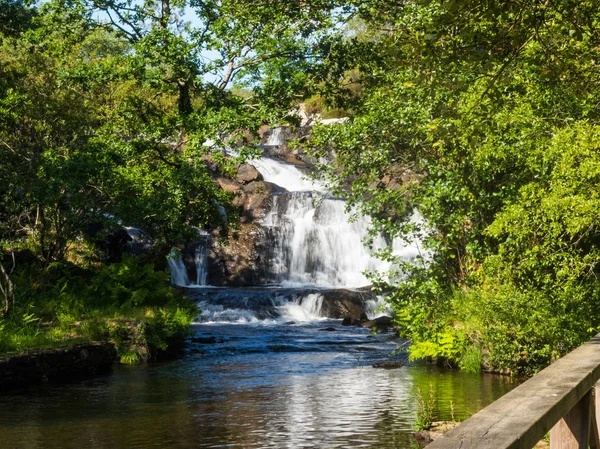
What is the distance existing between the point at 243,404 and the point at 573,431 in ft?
34.5

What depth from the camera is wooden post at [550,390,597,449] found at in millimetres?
3807

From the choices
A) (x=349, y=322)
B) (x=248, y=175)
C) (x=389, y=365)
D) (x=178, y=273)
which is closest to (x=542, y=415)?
(x=389, y=365)

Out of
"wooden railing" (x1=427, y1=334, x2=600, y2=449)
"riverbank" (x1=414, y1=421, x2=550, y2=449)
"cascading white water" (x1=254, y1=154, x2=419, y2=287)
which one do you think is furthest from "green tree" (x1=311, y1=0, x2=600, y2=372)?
"cascading white water" (x1=254, y1=154, x2=419, y2=287)

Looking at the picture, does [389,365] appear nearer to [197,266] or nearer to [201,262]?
[197,266]

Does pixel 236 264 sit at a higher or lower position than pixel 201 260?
lower

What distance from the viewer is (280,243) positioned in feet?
127

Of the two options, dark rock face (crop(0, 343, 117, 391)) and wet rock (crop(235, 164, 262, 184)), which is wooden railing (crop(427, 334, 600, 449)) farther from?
wet rock (crop(235, 164, 262, 184))

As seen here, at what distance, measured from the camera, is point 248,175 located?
42875 millimetres

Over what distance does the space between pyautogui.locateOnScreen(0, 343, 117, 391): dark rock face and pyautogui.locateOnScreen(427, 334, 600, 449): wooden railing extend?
517 inches

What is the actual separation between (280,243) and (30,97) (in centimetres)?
1778

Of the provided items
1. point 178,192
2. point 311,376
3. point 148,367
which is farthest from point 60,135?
point 311,376

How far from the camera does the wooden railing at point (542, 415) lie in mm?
2490

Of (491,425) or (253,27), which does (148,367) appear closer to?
(253,27)

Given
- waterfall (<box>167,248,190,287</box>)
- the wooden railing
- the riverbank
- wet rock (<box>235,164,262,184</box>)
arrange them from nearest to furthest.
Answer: the wooden railing
the riverbank
waterfall (<box>167,248,190,287</box>)
wet rock (<box>235,164,262,184</box>)
